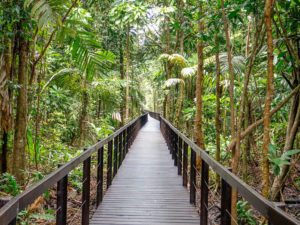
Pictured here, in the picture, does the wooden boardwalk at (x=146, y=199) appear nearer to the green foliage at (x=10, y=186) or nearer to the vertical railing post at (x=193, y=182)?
the vertical railing post at (x=193, y=182)

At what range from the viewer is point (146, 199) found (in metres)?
5.26

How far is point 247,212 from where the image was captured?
17.0 feet

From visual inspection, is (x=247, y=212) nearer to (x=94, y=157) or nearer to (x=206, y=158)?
(x=206, y=158)

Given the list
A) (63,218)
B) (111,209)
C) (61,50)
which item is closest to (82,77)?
(61,50)

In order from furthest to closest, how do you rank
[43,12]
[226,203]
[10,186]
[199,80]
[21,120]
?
[199,80] < [21,120] < [10,186] < [43,12] < [226,203]

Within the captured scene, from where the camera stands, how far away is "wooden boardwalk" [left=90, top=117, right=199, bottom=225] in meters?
4.31

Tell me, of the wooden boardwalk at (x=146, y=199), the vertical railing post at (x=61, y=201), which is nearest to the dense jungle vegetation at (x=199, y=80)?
the wooden boardwalk at (x=146, y=199)

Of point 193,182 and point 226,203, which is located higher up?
point 226,203

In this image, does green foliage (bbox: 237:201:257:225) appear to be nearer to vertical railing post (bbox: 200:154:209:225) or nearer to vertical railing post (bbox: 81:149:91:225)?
vertical railing post (bbox: 200:154:209:225)

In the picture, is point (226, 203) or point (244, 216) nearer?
point (226, 203)

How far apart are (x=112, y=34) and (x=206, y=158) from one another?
13.2m

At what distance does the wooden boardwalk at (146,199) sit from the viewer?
431 cm

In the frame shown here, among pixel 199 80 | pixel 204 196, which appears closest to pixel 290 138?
pixel 204 196

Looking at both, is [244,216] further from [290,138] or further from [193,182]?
[290,138]
